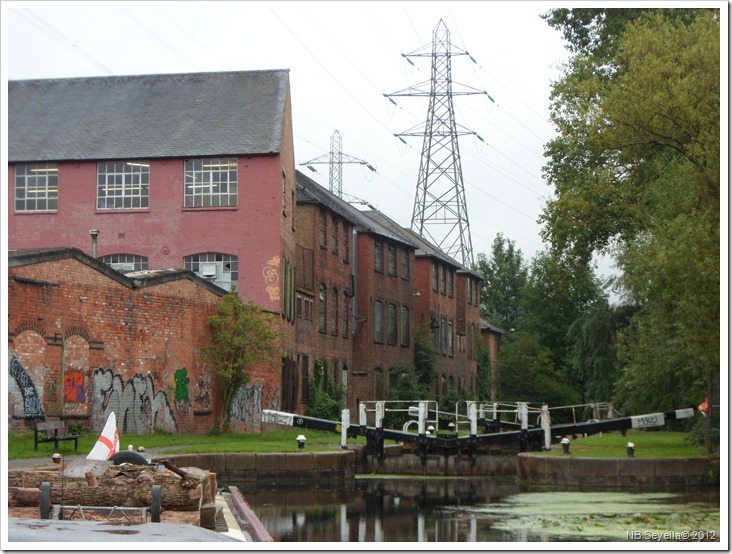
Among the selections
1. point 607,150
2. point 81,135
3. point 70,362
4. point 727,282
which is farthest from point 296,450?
point 727,282

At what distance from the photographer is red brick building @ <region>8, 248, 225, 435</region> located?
24.3m

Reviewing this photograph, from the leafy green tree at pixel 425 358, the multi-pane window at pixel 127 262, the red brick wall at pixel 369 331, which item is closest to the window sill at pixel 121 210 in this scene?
the multi-pane window at pixel 127 262

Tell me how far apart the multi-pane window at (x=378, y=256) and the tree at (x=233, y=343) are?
1807cm

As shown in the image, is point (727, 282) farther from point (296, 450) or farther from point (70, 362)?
point (70, 362)

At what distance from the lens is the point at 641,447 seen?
2627cm

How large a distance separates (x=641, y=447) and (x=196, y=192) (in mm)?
15545

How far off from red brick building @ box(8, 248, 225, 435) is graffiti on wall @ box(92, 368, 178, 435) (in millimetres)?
25

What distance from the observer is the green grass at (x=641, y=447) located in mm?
24438

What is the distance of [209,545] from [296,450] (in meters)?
14.1

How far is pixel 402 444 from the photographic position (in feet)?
104

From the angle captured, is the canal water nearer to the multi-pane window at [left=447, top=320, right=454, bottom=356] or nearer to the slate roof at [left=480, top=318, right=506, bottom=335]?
the slate roof at [left=480, top=318, right=506, bottom=335]

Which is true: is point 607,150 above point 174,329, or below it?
above

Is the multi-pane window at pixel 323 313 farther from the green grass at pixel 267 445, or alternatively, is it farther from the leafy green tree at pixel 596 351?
the leafy green tree at pixel 596 351

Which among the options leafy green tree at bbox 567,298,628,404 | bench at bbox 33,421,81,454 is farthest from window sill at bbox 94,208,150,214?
leafy green tree at bbox 567,298,628,404
